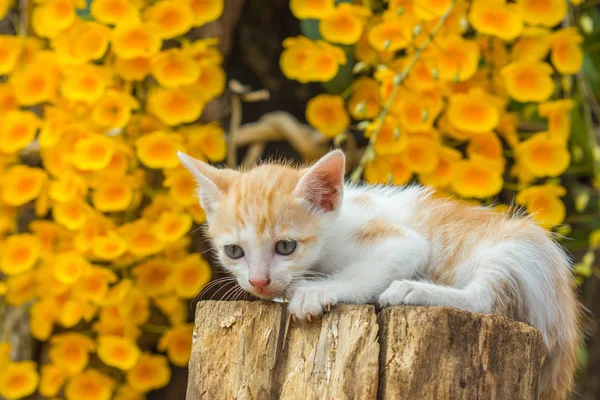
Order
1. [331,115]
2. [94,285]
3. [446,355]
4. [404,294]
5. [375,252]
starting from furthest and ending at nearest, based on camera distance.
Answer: [331,115], [94,285], [375,252], [404,294], [446,355]

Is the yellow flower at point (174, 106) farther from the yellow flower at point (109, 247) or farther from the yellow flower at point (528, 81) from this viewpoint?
the yellow flower at point (528, 81)

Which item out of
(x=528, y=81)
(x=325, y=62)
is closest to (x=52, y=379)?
(x=325, y=62)

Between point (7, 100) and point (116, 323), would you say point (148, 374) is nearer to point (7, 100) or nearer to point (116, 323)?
point (116, 323)

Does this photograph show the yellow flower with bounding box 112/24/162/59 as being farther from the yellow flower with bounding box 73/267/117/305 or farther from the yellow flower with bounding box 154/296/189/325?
the yellow flower with bounding box 154/296/189/325

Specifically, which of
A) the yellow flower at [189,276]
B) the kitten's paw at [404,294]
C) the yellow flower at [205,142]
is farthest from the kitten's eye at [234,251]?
the yellow flower at [205,142]

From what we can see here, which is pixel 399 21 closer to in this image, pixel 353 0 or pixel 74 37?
pixel 353 0

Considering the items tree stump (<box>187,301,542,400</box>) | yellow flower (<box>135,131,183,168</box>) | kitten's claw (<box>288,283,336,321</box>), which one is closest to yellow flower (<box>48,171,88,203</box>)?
yellow flower (<box>135,131,183,168</box>)

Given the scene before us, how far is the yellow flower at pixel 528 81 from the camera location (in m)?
2.69

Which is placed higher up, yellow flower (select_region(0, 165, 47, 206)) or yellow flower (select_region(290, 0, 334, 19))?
yellow flower (select_region(290, 0, 334, 19))

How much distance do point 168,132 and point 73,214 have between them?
0.43 metres

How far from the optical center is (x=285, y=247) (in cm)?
196

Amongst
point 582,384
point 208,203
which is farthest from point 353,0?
point 582,384

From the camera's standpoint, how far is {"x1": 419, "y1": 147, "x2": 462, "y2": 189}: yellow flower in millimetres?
2721

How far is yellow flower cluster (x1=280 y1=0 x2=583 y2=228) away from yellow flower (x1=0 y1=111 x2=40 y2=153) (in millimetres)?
925
